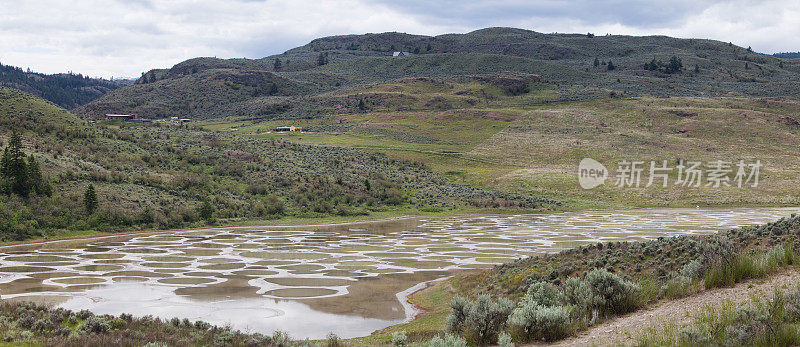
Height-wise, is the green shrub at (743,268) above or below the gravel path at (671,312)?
above

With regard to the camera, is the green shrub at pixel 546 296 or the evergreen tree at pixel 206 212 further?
the evergreen tree at pixel 206 212

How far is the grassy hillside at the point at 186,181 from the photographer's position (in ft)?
141

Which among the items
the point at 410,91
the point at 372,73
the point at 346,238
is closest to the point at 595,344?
the point at 346,238

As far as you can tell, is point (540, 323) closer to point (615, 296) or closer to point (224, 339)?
point (615, 296)

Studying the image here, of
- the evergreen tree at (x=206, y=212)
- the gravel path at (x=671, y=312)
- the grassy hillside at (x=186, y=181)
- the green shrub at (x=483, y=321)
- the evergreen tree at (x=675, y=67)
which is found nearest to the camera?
the gravel path at (x=671, y=312)

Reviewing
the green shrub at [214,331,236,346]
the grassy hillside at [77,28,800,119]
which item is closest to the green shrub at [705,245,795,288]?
the green shrub at [214,331,236,346]

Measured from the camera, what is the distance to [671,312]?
35.4 ft

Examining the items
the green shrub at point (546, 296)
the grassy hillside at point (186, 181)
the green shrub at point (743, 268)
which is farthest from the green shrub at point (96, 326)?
the grassy hillside at point (186, 181)

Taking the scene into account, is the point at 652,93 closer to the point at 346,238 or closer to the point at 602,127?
the point at 602,127

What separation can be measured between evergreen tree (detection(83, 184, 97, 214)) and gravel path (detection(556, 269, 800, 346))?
41218 millimetres

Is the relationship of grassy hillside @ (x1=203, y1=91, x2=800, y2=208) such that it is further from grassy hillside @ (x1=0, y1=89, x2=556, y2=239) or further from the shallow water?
the shallow water

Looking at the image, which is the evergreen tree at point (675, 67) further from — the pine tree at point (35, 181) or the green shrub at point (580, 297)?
the green shrub at point (580, 297)

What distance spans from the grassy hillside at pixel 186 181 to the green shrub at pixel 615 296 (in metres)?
Result: 38.1

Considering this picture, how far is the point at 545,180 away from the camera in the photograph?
74812mm
